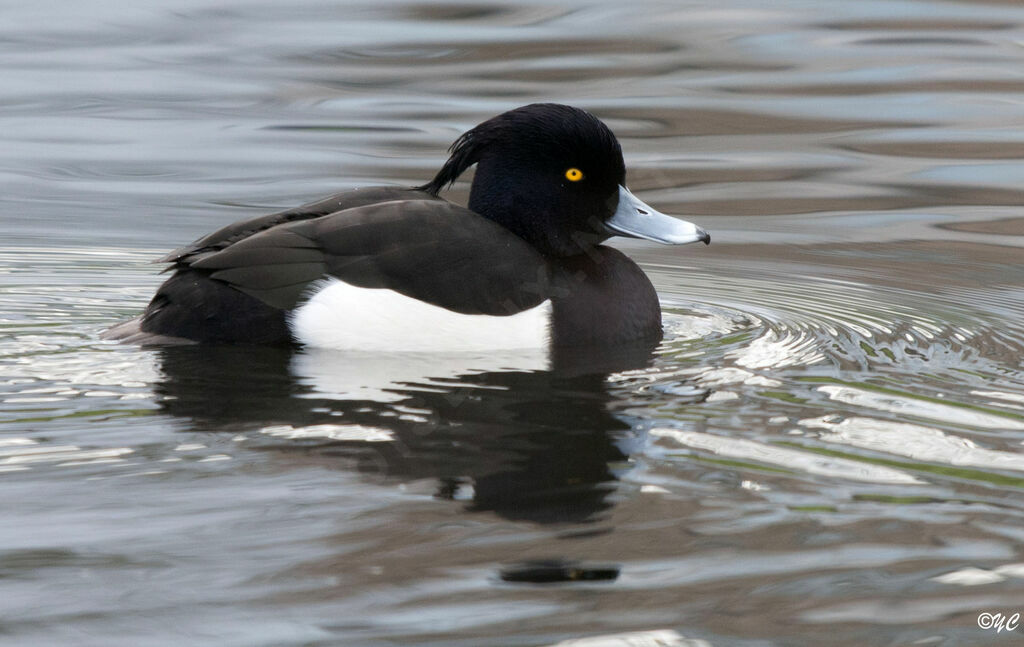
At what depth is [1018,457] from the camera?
4621 mm

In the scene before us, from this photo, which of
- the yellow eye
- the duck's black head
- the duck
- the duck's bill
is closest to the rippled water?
Result: the duck

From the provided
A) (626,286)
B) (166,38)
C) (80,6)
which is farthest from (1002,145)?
(80,6)

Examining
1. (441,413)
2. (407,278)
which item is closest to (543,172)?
(407,278)

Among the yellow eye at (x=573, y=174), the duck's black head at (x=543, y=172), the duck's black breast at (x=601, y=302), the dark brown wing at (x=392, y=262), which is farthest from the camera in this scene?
the yellow eye at (x=573, y=174)

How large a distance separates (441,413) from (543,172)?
1437 millimetres

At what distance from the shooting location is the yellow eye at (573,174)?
20.2ft

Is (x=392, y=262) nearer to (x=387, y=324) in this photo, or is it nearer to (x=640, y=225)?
(x=387, y=324)

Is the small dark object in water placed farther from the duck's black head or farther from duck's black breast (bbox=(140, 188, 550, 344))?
the duck's black head

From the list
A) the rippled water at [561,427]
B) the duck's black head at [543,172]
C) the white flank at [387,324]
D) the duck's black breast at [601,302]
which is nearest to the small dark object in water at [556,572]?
the rippled water at [561,427]

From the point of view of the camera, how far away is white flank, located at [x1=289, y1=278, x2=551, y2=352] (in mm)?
5680

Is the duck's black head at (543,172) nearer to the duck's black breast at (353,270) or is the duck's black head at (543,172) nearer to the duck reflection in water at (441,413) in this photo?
the duck's black breast at (353,270)

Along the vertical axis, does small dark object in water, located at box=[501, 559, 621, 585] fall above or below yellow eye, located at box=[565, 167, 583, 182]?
below

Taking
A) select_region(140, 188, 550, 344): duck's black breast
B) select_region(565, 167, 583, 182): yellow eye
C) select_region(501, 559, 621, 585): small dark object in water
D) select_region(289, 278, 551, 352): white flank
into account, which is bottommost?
select_region(501, 559, 621, 585): small dark object in water

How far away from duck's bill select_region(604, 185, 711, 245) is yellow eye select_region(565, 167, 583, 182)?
23cm
